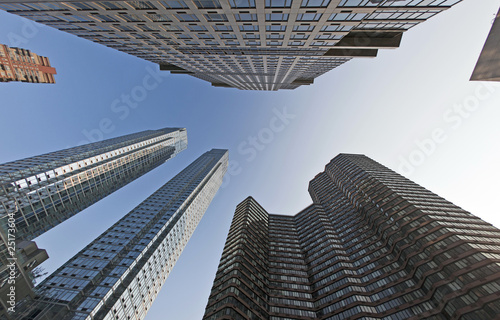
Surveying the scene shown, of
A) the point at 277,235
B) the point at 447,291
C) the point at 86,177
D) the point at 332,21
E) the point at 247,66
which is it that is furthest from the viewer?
the point at 277,235

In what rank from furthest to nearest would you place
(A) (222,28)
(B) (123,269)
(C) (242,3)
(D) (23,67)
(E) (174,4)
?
(D) (23,67), (B) (123,269), (A) (222,28), (E) (174,4), (C) (242,3)

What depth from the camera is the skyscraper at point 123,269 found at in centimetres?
4747

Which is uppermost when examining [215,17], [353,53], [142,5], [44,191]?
[142,5]

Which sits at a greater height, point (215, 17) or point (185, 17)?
point (185, 17)

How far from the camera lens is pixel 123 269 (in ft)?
195

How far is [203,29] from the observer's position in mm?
33812

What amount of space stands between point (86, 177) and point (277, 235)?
3063 inches

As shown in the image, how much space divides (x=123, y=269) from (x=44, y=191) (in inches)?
1228

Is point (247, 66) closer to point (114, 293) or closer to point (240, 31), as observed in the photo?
point (240, 31)

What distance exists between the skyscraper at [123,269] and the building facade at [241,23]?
5671 centimetres

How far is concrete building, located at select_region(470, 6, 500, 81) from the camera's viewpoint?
824 inches

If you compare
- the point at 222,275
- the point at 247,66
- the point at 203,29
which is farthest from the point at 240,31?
the point at 222,275

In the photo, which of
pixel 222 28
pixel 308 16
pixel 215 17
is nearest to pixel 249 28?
pixel 222 28

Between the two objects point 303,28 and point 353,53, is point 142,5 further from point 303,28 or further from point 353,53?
point 353,53
